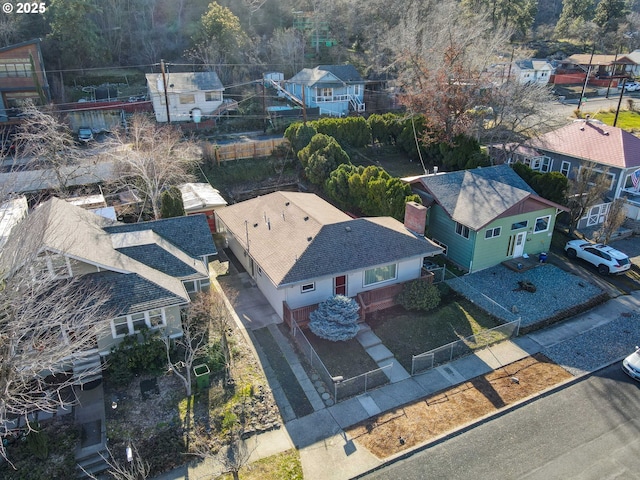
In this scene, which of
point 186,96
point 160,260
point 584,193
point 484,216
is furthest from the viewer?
point 186,96

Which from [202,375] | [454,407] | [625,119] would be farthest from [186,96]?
[625,119]

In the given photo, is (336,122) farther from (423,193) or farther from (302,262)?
(302,262)

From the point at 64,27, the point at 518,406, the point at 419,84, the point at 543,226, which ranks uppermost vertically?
the point at 64,27

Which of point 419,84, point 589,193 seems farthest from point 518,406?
point 419,84

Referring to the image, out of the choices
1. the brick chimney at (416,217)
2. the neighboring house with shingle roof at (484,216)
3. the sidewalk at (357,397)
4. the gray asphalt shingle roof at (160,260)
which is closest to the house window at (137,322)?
the gray asphalt shingle roof at (160,260)

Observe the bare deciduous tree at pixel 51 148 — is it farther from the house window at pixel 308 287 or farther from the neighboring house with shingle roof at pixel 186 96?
the house window at pixel 308 287

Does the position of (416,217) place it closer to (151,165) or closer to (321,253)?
(321,253)

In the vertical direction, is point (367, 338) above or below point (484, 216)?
below
